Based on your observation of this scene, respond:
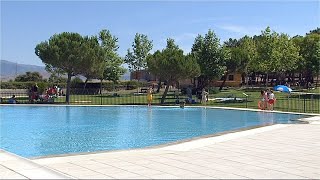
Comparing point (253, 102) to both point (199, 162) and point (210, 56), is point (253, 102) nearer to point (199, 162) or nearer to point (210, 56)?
point (210, 56)

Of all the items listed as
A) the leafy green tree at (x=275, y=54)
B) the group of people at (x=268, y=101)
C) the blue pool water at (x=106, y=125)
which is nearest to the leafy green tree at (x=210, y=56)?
the leafy green tree at (x=275, y=54)

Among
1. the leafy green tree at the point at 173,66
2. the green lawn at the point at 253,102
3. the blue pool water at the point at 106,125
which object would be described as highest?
the leafy green tree at the point at 173,66

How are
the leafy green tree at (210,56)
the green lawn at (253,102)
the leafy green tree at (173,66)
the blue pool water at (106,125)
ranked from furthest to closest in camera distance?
the leafy green tree at (210,56) → the leafy green tree at (173,66) → the green lawn at (253,102) → the blue pool water at (106,125)

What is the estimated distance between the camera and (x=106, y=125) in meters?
20.7

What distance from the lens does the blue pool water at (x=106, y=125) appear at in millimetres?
14711

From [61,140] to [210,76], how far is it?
95.1ft

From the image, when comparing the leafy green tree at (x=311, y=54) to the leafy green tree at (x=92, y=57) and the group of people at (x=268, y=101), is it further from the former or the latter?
the leafy green tree at (x=92, y=57)

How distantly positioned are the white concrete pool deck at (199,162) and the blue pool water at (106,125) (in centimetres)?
410

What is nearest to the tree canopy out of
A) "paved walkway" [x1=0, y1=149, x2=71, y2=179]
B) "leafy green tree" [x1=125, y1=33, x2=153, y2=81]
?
A: "leafy green tree" [x1=125, y1=33, x2=153, y2=81]

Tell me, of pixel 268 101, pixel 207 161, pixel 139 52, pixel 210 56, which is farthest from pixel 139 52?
pixel 207 161

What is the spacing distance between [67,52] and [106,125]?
15.3 metres

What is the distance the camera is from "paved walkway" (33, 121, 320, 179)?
293 inches

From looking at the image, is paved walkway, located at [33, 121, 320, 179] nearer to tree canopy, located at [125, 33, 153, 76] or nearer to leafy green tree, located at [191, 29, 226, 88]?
leafy green tree, located at [191, 29, 226, 88]

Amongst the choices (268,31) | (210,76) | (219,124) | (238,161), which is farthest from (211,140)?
(268,31)
